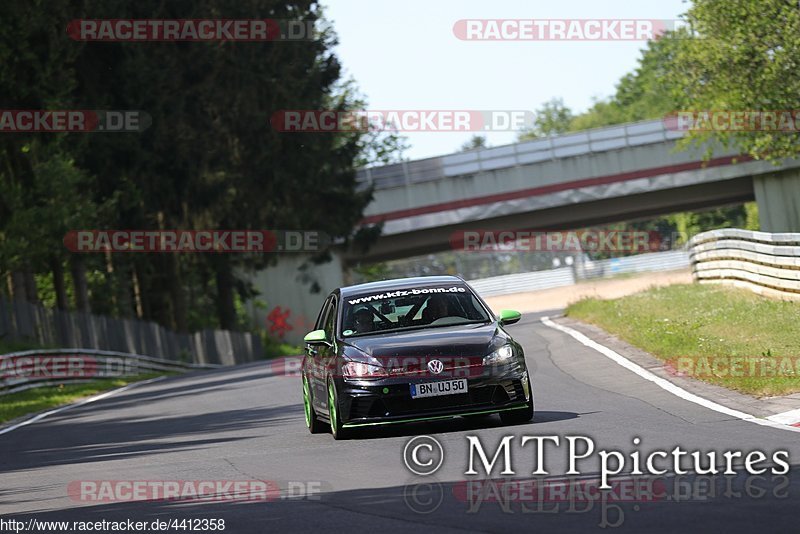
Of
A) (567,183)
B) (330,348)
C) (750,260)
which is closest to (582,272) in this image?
(567,183)

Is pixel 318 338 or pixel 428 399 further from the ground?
pixel 318 338

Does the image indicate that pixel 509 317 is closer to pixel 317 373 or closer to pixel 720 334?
pixel 317 373

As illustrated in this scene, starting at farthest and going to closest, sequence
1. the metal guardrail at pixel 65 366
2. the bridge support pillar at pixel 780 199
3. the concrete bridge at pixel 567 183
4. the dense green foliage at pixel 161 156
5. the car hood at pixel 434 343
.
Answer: the concrete bridge at pixel 567 183
the bridge support pillar at pixel 780 199
the dense green foliage at pixel 161 156
the metal guardrail at pixel 65 366
the car hood at pixel 434 343

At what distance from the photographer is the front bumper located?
12906mm

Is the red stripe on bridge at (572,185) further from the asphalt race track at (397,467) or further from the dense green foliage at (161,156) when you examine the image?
the asphalt race track at (397,467)

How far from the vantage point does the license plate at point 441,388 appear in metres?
12.9

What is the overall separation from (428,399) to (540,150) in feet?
153

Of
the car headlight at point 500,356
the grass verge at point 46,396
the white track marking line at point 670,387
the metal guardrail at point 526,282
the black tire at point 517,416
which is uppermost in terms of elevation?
the car headlight at point 500,356

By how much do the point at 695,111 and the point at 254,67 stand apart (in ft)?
52.2

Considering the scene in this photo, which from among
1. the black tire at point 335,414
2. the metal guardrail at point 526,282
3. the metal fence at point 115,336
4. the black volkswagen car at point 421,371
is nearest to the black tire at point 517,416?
the black volkswagen car at point 421,371

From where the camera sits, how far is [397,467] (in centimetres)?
1112

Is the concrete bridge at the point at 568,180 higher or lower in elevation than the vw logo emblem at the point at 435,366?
higher

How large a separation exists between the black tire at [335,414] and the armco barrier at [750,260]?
13.0m

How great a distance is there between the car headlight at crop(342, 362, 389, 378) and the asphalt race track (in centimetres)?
61
